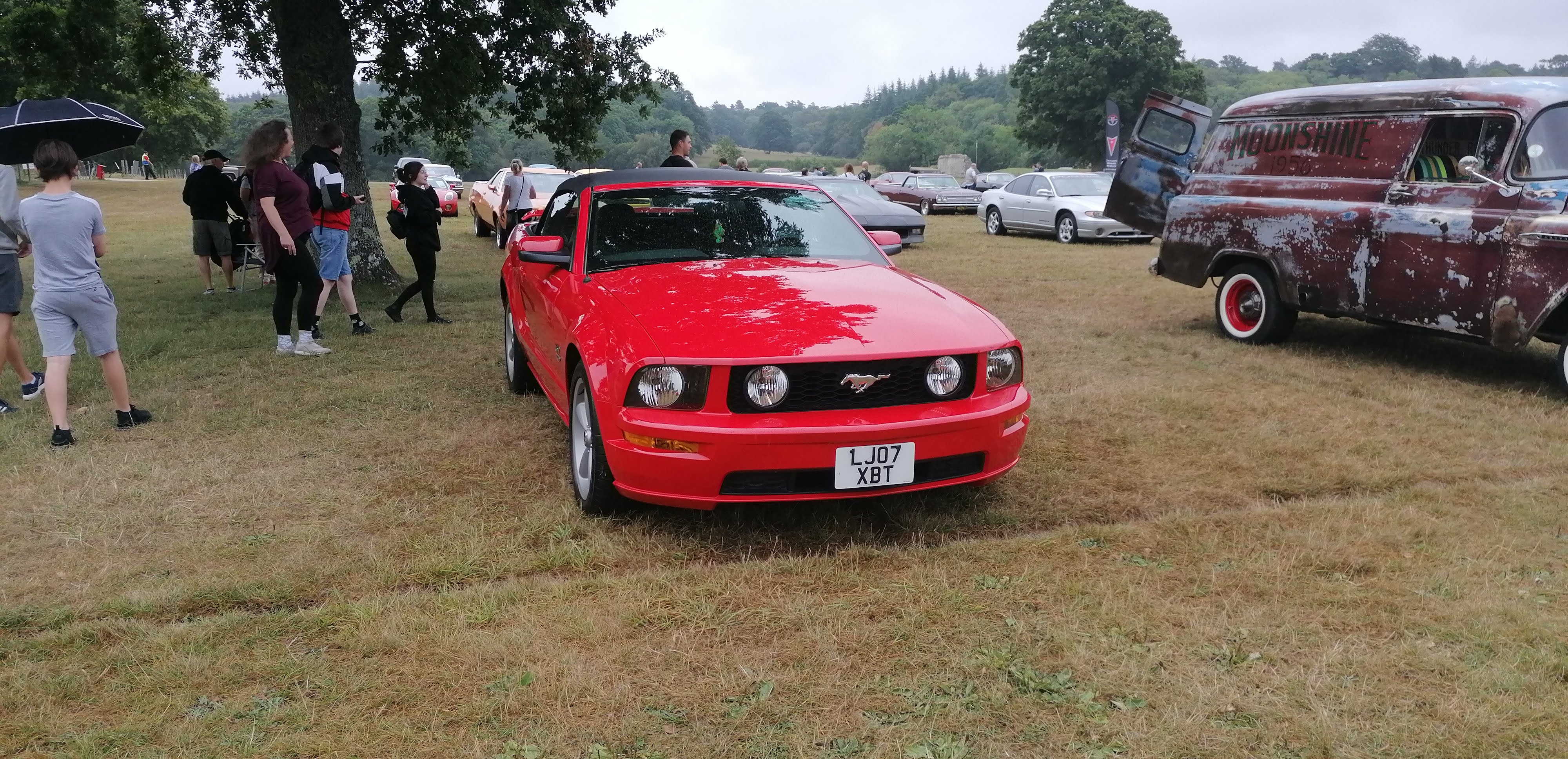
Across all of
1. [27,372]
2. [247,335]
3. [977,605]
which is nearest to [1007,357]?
[977,605]

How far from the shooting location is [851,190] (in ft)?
Answer: 61.4

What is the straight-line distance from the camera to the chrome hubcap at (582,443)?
439 centimetres

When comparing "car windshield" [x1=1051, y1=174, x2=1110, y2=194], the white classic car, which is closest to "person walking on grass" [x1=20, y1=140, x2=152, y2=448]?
the white classic car

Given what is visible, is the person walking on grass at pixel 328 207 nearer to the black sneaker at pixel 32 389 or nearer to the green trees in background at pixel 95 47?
the black sneaker at pixel 32 389

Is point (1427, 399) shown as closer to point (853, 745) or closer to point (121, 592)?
point (853, 745)

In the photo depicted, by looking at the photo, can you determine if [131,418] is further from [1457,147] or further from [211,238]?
[1457,147]

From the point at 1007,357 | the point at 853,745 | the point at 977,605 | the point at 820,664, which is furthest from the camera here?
the point at 1007,357

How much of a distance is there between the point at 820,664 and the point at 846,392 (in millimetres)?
1120

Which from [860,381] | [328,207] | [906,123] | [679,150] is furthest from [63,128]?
[906,123]

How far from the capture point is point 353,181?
39.1ft

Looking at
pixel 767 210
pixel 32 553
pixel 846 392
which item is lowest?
pixel 32 553

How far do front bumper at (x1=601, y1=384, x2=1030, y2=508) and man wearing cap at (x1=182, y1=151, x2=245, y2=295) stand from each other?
8.81 m

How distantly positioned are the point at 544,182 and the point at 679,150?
909cm

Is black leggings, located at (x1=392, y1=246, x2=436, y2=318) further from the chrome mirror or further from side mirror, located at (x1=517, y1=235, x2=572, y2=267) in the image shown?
the chrome mirror
